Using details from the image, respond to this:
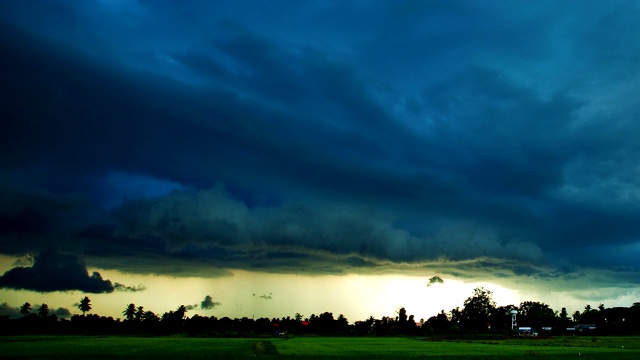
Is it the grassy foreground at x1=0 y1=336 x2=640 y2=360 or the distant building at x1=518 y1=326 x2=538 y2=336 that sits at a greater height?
the grassy foreground at x1=0 y1=336 x2=640 y2=360

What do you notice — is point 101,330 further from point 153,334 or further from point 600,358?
point 600,358

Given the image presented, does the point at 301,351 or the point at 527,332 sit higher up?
the point at 301,351

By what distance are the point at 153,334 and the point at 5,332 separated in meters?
41.3

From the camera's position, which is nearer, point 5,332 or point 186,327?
point 5,332

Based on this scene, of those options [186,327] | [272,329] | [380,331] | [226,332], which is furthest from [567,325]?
[186,327]

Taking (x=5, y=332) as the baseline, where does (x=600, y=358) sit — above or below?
above

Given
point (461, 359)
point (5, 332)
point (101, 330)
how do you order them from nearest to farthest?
point (461, 359) → point (5, 332) → point (101, 330)

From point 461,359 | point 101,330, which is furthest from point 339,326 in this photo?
point 461,359

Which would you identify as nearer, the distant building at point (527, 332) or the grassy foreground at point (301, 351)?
the grassy foreground at point (301, 351)

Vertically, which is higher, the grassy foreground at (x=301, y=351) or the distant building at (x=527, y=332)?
the grassy foreground at (x=301, y=351)

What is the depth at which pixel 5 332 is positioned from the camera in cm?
14962

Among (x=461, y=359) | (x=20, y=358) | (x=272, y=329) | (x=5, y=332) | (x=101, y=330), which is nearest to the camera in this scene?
(x=20, y=358)

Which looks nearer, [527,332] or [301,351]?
[301,351]

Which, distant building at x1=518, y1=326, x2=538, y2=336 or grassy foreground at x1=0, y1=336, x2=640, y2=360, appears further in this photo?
distant building at x1=518, y1=326, x2=538, y2=336
